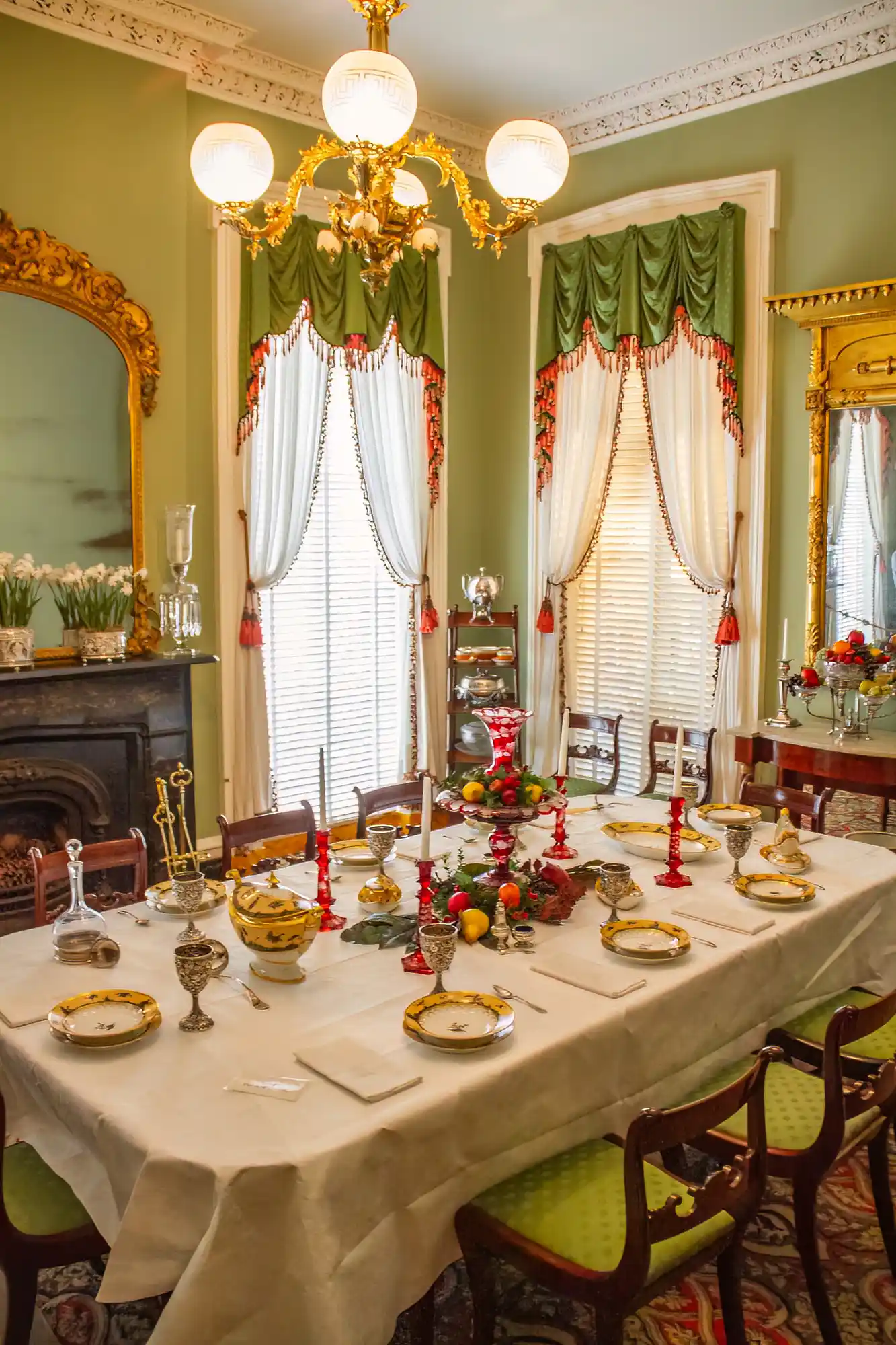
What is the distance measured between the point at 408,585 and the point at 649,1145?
441 centimetres

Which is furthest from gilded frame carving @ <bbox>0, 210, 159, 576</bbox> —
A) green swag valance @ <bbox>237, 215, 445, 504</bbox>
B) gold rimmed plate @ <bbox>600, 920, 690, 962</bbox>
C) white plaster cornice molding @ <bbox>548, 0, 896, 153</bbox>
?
gold rimmed plate @ <bbox>600, 920, 690, 962</bbox>

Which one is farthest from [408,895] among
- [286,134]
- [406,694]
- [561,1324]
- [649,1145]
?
[286,134]

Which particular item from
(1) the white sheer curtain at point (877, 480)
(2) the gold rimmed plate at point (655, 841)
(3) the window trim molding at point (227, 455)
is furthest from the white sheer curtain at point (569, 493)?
(2) the gold rimmed plate at point (655, 841)

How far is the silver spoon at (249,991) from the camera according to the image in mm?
2305

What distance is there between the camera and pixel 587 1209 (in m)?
2.04

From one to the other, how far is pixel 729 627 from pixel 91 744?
2.96 m

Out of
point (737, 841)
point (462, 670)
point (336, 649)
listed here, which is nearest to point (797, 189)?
point (462, 670)

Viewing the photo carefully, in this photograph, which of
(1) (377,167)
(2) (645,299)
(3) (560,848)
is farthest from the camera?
(2) (645,299)

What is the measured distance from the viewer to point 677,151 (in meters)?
5.39

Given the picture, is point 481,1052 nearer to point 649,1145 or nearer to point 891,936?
point 649,1145

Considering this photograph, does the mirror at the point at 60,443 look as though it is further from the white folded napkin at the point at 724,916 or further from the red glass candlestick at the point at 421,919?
the white folded napkin at the point at 724,916

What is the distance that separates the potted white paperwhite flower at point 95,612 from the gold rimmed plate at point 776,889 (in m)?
2.68

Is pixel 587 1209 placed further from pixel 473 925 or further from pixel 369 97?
pixel 369 97

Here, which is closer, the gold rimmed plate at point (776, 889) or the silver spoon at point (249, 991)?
the silver spoon at point (249, 991)
